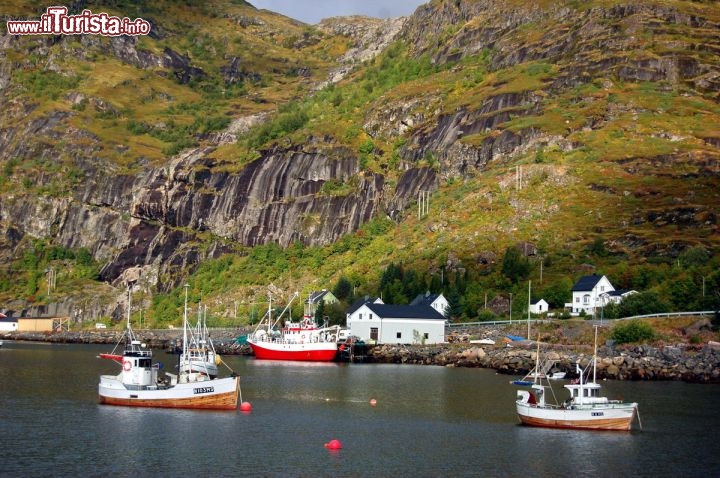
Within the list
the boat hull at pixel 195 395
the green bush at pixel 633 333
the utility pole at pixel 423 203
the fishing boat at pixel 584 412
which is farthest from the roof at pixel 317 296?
the fishing boat at pixel 584 412

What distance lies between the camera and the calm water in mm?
56062

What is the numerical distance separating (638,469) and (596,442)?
27.1 feet

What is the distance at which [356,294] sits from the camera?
164125 millimetres

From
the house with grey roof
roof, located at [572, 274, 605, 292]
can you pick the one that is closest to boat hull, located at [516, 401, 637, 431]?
roof, located at [572, 274, 605, 292]

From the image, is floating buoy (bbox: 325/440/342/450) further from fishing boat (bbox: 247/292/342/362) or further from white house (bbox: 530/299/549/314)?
white house (bbox: 530/299/549/314)

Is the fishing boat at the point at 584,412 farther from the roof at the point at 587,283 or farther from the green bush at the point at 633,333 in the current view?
the roof at the point at 587,283

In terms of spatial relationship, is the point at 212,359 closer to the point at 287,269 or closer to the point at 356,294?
the point at 356,294

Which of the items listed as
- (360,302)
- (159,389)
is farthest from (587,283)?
(159,389)

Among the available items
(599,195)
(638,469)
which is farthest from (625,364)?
(599,195)

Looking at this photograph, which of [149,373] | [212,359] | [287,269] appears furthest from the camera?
[287,269]

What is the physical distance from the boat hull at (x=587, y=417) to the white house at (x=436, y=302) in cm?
7766

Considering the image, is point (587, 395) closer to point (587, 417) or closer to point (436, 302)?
point (587, 417)

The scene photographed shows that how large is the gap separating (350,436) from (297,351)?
7115 cm

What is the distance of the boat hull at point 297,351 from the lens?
13512cm
